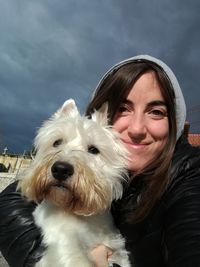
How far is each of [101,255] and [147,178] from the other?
755mm

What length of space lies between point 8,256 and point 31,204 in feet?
1.55

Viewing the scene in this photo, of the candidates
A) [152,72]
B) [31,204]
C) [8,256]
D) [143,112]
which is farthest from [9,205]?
[152,72]

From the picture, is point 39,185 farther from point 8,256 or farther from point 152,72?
point 152,72

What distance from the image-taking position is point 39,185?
11.0 feet

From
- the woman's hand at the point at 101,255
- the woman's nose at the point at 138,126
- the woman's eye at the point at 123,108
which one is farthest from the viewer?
the woman's eye at the point at 123,108

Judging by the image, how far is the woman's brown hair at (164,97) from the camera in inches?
130

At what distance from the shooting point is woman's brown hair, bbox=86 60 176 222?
3.30 metres

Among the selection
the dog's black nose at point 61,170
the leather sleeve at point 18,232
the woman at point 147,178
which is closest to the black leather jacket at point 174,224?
the woman at point 147,178

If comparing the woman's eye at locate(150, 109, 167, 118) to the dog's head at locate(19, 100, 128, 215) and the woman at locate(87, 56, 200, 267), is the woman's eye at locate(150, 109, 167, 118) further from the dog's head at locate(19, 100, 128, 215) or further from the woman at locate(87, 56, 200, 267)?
the dog's head at locate(19, 100, 128, 215)

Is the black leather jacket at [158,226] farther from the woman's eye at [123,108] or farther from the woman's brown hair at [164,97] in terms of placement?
the woman's eye at [123,108]

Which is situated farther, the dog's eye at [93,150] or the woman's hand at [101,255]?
the dog's eye at [93,150]

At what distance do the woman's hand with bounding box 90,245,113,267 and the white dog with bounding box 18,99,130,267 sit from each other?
4 cm

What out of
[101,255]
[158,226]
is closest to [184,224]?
[158,226]

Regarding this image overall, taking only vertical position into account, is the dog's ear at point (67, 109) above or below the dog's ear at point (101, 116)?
above
